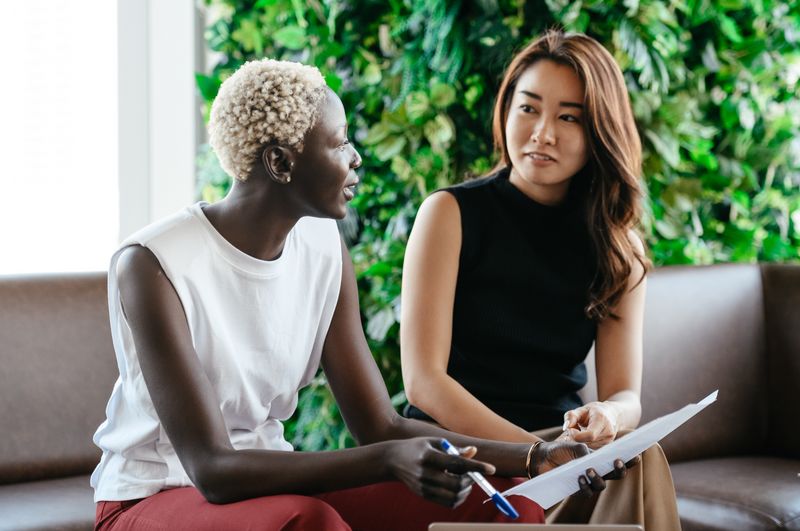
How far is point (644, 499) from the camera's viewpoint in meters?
1.18

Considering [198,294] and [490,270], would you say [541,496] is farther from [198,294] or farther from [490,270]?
[490,270]

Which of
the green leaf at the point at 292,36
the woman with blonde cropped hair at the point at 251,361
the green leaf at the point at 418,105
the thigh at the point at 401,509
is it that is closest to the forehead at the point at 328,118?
the woman with blonde cropped hair at the point at 251,361

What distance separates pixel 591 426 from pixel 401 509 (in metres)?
0.37

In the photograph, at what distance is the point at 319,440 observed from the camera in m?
1.93

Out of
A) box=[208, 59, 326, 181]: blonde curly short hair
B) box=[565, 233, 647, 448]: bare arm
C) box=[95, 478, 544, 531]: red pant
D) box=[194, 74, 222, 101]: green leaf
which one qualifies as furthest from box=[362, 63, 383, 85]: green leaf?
box=[95, 478, 544, 531]: red pant

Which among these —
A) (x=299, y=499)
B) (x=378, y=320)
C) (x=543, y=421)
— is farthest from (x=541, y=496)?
(x=378, y=320)

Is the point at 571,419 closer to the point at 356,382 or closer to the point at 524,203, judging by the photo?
the point at 356,382

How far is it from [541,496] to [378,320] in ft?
2.95

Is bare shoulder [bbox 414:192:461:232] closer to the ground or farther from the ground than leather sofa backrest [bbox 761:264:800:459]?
farther from the ground

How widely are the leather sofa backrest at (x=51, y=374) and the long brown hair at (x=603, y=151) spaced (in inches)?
41.4

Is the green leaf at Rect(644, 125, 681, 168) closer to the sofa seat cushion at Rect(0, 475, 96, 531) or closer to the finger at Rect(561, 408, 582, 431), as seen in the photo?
the finger at Rect(561, 408, 582, 431)

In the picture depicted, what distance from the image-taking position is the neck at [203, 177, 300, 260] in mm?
1086

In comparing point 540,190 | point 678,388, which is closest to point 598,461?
point 540,190

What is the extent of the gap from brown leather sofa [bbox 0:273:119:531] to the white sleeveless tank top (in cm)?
51
